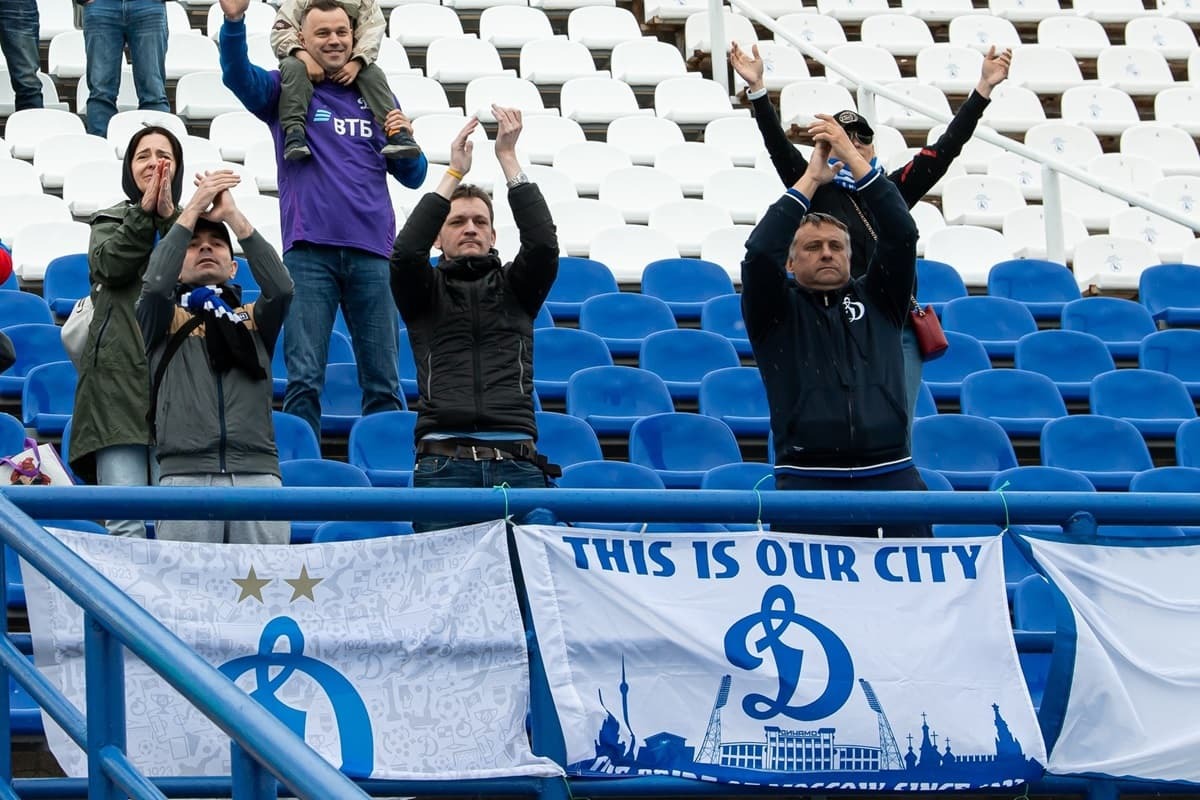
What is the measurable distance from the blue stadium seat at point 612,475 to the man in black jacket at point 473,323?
2.78ft

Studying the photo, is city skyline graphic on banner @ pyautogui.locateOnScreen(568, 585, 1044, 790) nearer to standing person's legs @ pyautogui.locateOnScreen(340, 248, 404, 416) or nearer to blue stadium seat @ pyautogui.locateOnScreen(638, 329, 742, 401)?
standing person's legs @ pyautogui.locateOnScreen(340, 248, 404, 416)

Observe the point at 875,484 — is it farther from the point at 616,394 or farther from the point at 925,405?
the point at 925,405

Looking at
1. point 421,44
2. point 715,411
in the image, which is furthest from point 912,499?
point 421,44

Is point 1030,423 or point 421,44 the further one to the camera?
point 421,44

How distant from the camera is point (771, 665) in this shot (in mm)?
4219

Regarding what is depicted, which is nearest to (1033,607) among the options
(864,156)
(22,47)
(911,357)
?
(911,357)

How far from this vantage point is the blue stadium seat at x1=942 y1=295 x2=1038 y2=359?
27.6ft

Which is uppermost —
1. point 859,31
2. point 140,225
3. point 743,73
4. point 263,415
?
point 859,31

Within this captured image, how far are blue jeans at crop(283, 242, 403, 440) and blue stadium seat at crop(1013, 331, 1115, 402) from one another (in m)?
2.90

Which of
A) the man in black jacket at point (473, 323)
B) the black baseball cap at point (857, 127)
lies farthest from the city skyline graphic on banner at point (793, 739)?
the black baseball cap at point (857, 127)

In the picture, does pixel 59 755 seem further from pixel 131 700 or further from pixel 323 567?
pixel 323 567

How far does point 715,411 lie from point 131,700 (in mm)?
3644

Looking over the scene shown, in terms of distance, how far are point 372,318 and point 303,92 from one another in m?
0.89

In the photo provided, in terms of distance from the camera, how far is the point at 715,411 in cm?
730
